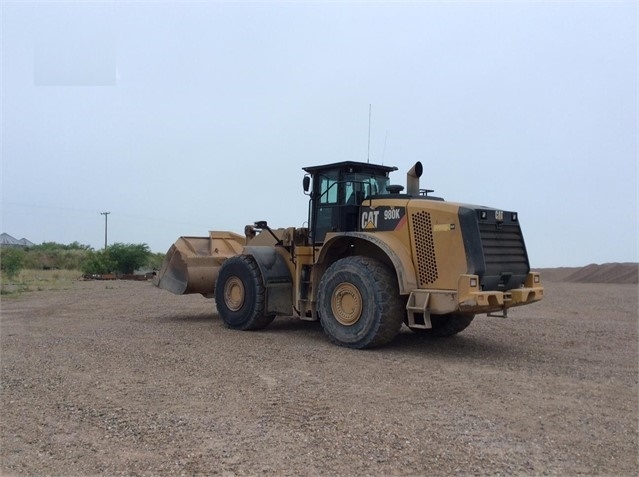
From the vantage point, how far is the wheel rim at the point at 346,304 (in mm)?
9555

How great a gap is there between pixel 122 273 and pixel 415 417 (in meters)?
32.0

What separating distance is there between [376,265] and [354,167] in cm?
201

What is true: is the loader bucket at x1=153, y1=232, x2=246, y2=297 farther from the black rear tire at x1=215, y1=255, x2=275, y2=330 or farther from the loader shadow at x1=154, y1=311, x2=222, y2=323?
the black rear tire at x1=215, y1=255, x2=275, y2=330

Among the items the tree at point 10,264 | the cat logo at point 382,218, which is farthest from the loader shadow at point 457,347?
the tree at point 10,264

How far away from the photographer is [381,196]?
33.2 ft

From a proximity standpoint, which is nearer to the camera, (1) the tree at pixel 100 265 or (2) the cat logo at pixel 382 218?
(2) the cat logo at pixel 382 218

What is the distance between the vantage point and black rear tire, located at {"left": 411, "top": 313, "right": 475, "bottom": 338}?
10.6 metres

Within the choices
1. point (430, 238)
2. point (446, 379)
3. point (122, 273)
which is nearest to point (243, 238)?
point (430, 238)

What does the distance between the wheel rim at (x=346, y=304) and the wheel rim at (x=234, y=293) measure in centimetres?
241

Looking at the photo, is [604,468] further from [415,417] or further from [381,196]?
[381,196]

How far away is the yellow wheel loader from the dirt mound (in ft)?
88.1

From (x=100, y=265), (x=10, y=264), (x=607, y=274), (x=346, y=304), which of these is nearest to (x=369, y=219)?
(x=346, y=304)

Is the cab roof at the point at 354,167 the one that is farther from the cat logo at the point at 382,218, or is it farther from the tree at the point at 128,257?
the tree at the point at 128,257

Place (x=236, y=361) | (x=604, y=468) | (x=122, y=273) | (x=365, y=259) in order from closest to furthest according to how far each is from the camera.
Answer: (x=604, y=468) → (x=236, y=361) → (x=365, y=259) → (x=122, y=273)
